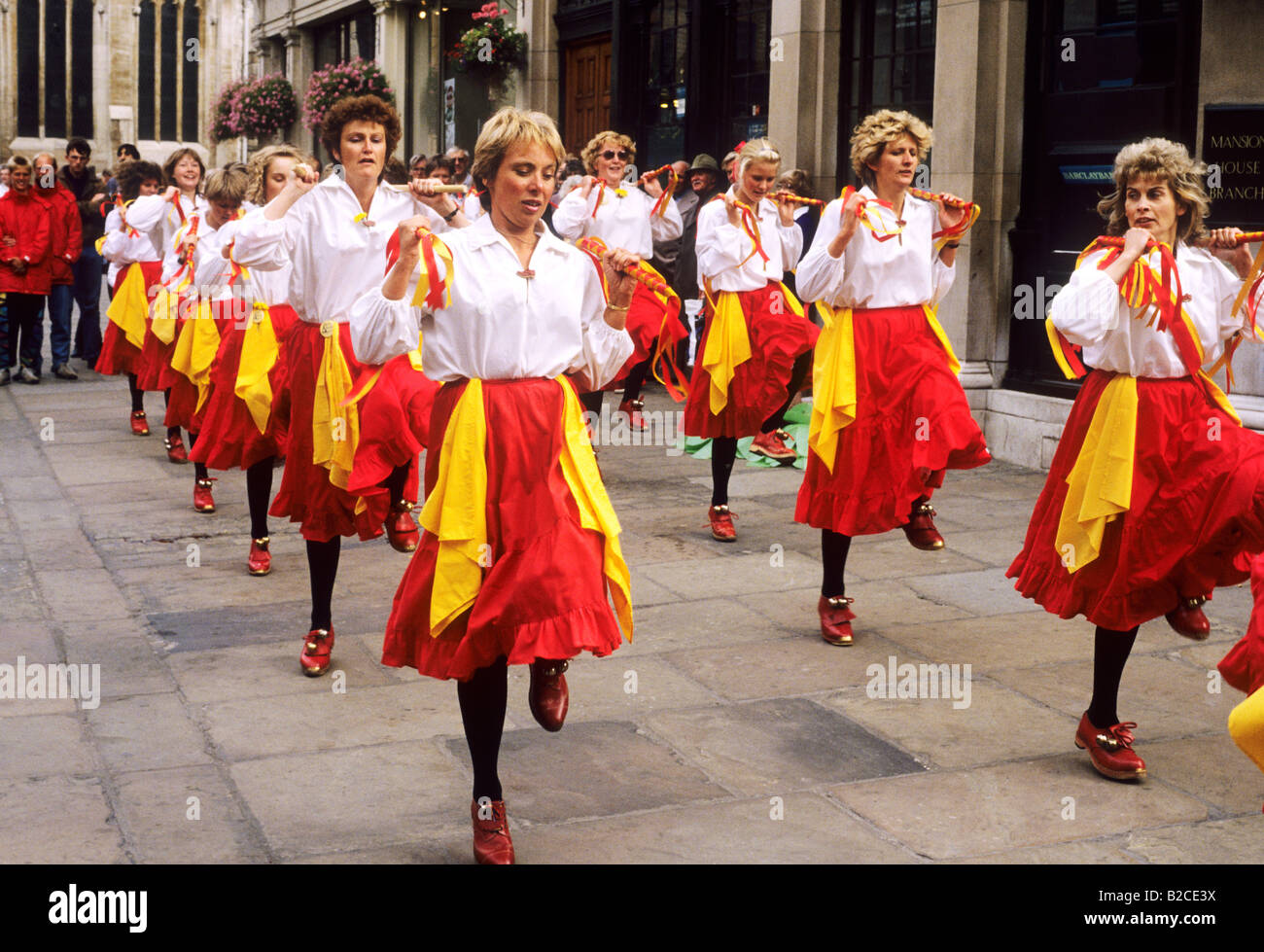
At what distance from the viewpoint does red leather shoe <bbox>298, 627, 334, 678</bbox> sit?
227 inches

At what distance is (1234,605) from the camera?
22.3 feet

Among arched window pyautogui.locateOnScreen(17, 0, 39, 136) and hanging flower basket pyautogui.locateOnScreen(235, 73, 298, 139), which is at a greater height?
arched window pyautogui.locateOnScreen(17, 0, 39, 136)

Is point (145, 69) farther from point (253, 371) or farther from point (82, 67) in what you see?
point (253, 371)

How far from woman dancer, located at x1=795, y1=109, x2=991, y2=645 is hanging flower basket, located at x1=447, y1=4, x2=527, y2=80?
11942 millimetres

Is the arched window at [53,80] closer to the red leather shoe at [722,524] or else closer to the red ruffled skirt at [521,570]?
the red leather shoe at [722,524]

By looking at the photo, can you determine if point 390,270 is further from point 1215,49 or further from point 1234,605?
point 1215,49

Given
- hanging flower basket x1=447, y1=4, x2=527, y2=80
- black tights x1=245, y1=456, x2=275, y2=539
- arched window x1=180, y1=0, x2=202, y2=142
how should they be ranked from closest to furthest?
1. black tights x1=245, y1=456, x2=275, y2=539
2. hanging flower basket x1=447, y1=4, x2=527, y2=80
3. arched window x1=180, y1=0, x2=202, y2=142

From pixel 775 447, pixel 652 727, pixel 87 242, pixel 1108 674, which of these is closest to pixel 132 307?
pixel 87 242

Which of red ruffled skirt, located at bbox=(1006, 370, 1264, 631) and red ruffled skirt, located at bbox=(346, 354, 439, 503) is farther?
red ruffled skirt, located at bbox=(346, 354, 439, 503)

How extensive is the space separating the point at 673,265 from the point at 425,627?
31.2ft

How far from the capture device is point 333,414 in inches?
233

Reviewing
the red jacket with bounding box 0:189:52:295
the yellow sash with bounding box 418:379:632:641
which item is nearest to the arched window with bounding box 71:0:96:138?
the red jacket with bounding box 0:189:52:295

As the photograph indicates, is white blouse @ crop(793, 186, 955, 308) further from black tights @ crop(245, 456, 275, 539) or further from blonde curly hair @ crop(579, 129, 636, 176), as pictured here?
blonde curly hair @ crop(579, 129, 636, 176)

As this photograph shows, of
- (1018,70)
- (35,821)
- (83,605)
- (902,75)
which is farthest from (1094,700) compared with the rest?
(902,75)
